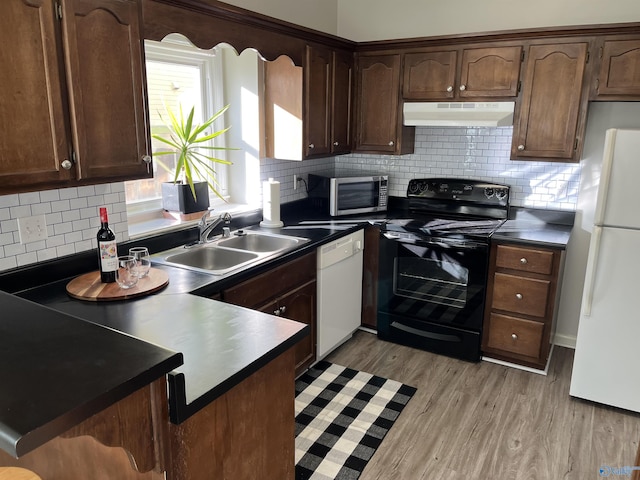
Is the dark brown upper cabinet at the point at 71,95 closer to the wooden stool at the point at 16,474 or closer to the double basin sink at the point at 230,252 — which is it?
the double basin sink at the point at 230,252

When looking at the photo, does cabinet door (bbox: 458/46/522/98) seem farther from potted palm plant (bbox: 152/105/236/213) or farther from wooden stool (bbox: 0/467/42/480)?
wooden stool (bbox: 0/467/42/480)

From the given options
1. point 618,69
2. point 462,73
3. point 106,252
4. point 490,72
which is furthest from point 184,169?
point 618,69

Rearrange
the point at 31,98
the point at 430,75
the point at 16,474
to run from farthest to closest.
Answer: the point at 430,75 < the point at 31,98 < the point at 16,474

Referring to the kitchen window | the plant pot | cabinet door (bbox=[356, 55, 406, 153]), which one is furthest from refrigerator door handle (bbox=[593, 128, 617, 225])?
the kitchen window

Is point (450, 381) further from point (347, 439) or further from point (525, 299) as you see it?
point (347, 439)

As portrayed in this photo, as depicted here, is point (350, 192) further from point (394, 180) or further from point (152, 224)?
point (152, 224)

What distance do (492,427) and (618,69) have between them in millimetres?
2194

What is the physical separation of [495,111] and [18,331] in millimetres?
3016

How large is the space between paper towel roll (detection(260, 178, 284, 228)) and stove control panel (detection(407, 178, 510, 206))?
119 cm

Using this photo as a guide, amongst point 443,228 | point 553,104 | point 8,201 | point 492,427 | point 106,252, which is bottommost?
point 492,427

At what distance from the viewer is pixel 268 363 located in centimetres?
150

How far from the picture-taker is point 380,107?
3.71m

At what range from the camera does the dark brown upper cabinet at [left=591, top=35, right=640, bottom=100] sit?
2829 mm

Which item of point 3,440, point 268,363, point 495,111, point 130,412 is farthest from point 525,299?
point 3,440
